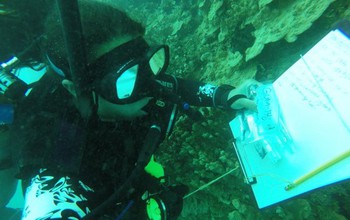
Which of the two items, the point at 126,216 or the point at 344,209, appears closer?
the point at 126,216

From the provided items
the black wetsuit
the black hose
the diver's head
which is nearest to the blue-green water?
the diver's head

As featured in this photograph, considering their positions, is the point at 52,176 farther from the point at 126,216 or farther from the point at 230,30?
the point at 230,30

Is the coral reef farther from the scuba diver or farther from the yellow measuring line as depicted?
the scuba diver

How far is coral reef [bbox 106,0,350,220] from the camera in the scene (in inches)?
91.1

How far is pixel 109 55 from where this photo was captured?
5.17ft

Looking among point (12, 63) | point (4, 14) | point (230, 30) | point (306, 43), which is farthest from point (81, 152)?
point (230, 30)

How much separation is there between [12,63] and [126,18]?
2.92ft

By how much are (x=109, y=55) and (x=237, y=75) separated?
2.22 m

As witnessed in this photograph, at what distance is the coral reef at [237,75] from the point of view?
2.31m

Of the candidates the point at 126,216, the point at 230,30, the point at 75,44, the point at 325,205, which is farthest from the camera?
the point at 230,30

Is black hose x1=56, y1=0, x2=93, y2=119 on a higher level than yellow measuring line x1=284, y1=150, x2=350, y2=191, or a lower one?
higher

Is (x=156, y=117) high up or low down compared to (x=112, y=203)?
up

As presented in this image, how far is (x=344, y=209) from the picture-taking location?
2.14m

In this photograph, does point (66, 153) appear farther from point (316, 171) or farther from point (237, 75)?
point (237, 75)
